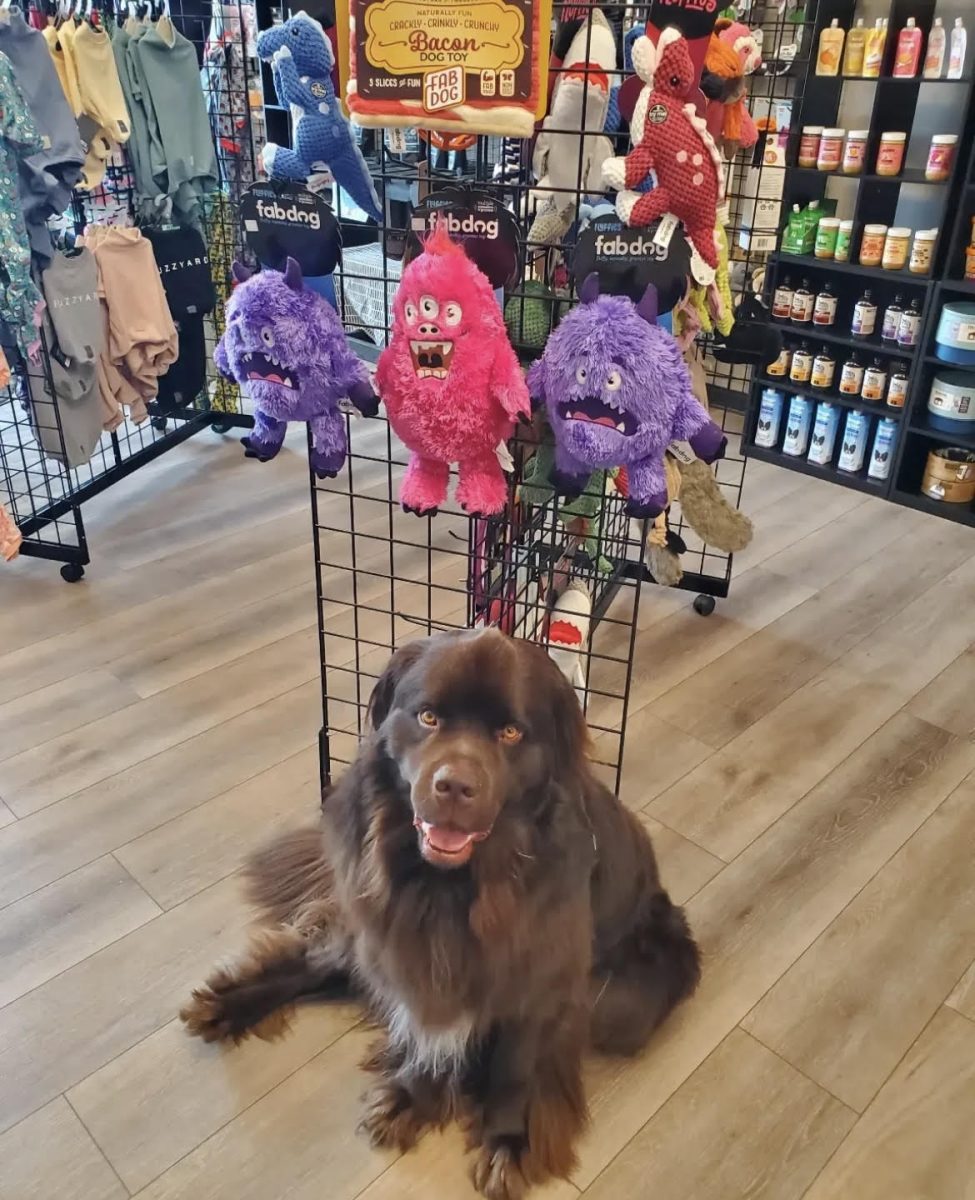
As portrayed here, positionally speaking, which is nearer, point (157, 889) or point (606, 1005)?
point (606, 1005)

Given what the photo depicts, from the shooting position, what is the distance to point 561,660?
1.78m

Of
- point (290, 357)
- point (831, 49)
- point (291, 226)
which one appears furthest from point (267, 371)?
point (831, 49)

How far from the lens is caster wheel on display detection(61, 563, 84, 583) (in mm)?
2814

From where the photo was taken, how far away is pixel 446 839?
1.15 metres

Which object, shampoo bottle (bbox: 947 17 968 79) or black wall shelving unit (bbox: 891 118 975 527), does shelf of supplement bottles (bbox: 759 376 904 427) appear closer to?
black wall shelving unit (bbox: 891 118 975 527)

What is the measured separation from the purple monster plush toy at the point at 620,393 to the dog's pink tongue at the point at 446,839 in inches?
19.8

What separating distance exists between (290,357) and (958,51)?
2792 mm

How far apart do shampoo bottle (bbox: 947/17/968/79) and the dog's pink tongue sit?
3098 millimetres

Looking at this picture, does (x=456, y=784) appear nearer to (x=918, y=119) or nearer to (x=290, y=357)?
(x=290, y=357)

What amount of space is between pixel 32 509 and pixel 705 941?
7.73ft

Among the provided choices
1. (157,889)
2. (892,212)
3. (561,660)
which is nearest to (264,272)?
(561,660)

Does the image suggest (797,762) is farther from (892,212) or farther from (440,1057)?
(892,212)

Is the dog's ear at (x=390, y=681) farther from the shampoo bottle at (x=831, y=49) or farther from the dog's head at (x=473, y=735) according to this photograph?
the shampoo bottle at (x=831, y=49)

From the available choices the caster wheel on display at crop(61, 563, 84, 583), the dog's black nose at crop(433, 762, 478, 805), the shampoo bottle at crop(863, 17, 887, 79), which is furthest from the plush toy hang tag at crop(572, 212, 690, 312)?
the shampoo bottle at crop(863, 17, 887, 79)
